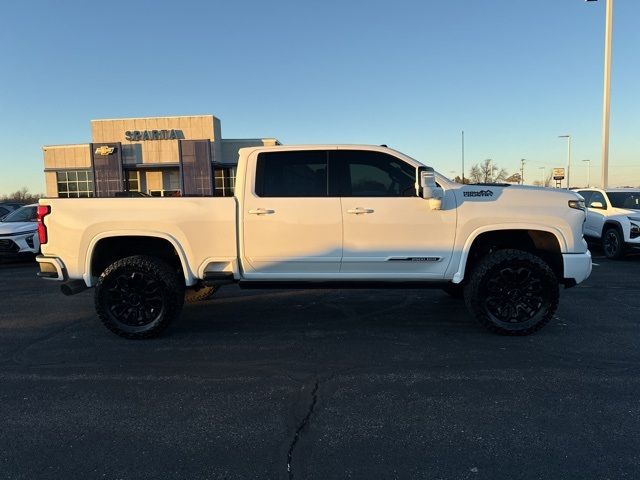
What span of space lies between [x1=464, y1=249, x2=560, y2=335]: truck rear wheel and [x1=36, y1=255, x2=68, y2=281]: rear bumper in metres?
4.49

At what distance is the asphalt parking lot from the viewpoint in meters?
2.75

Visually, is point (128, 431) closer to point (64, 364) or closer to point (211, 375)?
point (211, 375)

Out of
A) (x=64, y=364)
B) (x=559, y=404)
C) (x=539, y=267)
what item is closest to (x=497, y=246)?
(x=539, y=267)

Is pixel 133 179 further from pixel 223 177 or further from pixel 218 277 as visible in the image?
pixel 218 277

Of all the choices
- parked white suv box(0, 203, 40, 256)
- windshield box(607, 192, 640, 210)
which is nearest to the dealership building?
parked white suv box(0, 203, 40, 256)

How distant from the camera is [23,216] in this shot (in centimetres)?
1226

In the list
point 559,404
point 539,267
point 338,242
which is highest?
point 338,242

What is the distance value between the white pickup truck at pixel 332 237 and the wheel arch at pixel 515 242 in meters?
0.02

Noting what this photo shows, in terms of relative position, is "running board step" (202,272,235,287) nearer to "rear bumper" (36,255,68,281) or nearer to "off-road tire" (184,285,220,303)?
"rear bumper" (36,255,68,281)

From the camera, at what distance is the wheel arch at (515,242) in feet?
16.2

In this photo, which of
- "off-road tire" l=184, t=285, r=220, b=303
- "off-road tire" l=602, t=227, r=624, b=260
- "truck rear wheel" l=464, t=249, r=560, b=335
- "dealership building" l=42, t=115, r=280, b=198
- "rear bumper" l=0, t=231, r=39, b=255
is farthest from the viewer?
"dealership building" l=42, t=115, r=280, b=198

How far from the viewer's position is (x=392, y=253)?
4.99 metres

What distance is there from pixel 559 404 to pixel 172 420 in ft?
9.38

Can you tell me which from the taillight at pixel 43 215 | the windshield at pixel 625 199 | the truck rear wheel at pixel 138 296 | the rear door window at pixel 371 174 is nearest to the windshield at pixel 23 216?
the taillight at pixel 43 215
